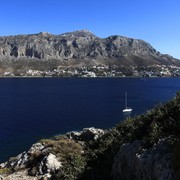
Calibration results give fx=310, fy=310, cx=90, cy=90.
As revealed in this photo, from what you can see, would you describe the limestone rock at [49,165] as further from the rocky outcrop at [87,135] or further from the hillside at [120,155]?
the rocky outcrop at [87,135]

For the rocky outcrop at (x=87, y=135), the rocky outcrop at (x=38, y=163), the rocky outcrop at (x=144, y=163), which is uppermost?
the rocky outcrop at (x=144, y=163)

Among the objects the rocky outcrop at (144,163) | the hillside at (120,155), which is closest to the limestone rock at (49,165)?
the hillside at (120,155)

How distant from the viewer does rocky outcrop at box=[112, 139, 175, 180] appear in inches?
504

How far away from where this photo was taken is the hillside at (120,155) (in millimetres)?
13633

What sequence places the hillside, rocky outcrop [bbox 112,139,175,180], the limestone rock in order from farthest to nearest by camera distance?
the limestone rock
the hillside
rocky outcrop [bbox 112,139,175,180]

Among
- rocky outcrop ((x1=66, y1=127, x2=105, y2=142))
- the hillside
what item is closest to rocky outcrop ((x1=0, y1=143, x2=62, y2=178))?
the hillside

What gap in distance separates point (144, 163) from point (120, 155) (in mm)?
3040

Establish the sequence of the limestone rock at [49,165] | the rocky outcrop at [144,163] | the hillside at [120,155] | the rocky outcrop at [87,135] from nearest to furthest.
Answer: the rocky outcrop at [144,163]
the hillside at [120,155]
the limestone rock at [49,165]
the rocky outcrop at [87,135]

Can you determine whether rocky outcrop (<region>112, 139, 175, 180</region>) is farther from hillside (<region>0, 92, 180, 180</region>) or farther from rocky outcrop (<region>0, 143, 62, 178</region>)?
rocky outcrop (<region>0, 143, 62, 178</region>)

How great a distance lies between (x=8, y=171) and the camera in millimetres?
24891

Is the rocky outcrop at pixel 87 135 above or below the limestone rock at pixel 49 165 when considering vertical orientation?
above

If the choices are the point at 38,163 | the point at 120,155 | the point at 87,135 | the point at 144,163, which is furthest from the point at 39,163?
the point at 144,163

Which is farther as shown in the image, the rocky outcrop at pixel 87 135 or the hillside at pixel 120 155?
the rocky outcrop at pixel 87 135

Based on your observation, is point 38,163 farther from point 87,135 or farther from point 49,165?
point 87,135
